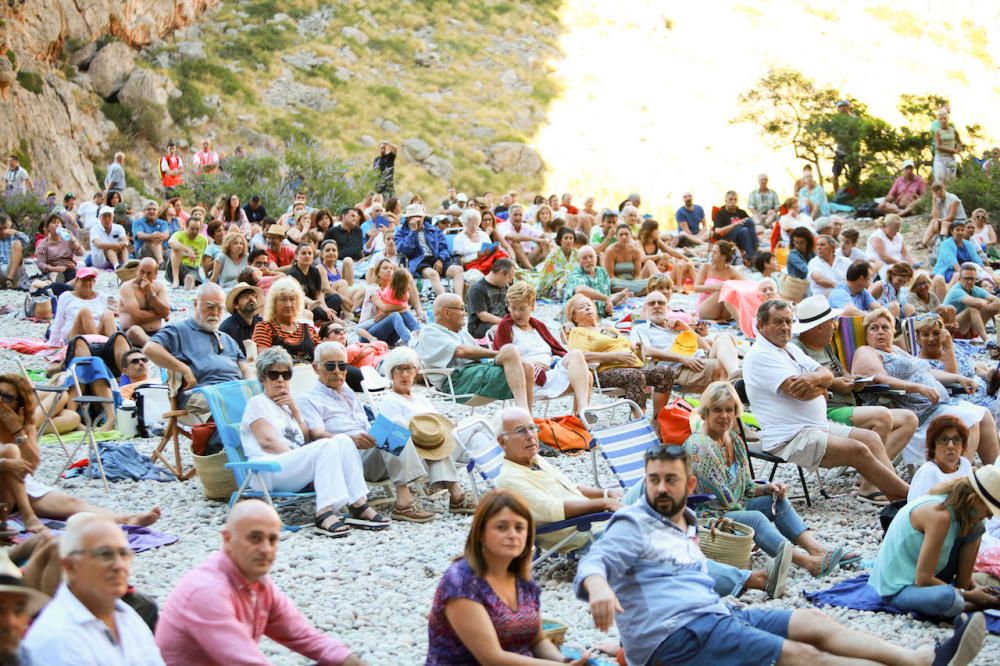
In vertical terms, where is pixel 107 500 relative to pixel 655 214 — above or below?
above

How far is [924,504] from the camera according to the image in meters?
5.15

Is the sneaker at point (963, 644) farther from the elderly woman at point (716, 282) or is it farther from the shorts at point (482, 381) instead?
the elderly woman at point (716, 282)

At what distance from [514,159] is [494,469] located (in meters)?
27.9

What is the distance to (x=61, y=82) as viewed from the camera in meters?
27.8

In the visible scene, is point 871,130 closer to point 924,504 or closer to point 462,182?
point 462,182

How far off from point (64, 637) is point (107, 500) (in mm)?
3845

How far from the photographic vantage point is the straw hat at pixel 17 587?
3141 millimetres

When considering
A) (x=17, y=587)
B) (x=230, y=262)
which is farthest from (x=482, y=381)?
(x=17, y=587)

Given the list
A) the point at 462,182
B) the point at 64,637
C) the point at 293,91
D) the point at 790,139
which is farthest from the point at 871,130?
the point at 64,637

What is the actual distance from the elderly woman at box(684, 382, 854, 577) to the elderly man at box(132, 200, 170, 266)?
1150 cm

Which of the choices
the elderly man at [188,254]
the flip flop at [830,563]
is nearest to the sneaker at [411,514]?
the flip flop at [830,563]

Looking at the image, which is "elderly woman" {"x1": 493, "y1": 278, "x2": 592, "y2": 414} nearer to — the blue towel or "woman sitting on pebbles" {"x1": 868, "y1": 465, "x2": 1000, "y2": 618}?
the blue towel

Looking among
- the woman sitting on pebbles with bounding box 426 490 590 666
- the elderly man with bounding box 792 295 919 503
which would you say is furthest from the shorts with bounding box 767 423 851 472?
the woman sitting on pebbles with bounding box 426 490 590 666

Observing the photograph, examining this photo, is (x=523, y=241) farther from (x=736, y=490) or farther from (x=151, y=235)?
(x=736, y=490)
